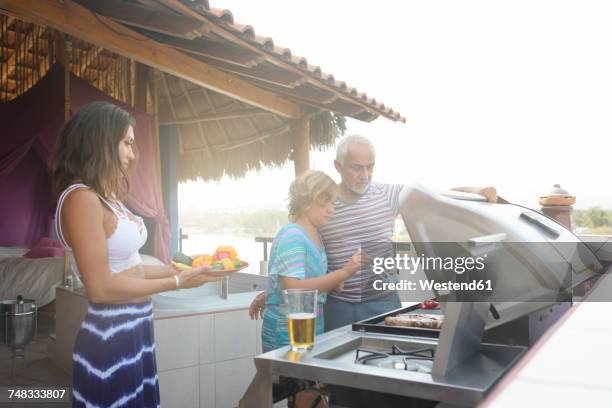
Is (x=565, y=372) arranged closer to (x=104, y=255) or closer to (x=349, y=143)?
(x=104, y=255)

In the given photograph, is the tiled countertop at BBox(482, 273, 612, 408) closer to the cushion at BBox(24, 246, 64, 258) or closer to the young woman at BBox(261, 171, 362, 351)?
the young woman at BBox(261, 171, 362, 351)

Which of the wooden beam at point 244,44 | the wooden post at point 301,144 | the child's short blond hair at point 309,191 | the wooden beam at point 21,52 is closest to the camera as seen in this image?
the child's short blond hair at point 309,191

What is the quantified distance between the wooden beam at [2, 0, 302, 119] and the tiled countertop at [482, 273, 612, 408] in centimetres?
313

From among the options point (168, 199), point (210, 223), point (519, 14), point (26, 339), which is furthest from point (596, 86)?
point (26, 339)

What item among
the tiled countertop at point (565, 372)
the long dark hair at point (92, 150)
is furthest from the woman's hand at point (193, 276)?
the tiled countertop at point (565, 372)

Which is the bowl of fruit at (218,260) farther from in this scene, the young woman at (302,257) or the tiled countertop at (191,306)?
the tiled countertop at (191,306)

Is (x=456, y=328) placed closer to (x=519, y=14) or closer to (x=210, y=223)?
(x=210, y=223)

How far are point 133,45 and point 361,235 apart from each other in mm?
2534

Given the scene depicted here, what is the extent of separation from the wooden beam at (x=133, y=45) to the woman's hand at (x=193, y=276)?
2091 millimetres

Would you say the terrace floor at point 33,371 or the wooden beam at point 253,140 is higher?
the wooden beam at point 253,140

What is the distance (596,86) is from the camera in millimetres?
32844

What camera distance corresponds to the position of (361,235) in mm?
2076

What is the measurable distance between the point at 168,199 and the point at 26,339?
11.4ft

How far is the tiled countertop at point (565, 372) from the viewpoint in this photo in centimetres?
56
